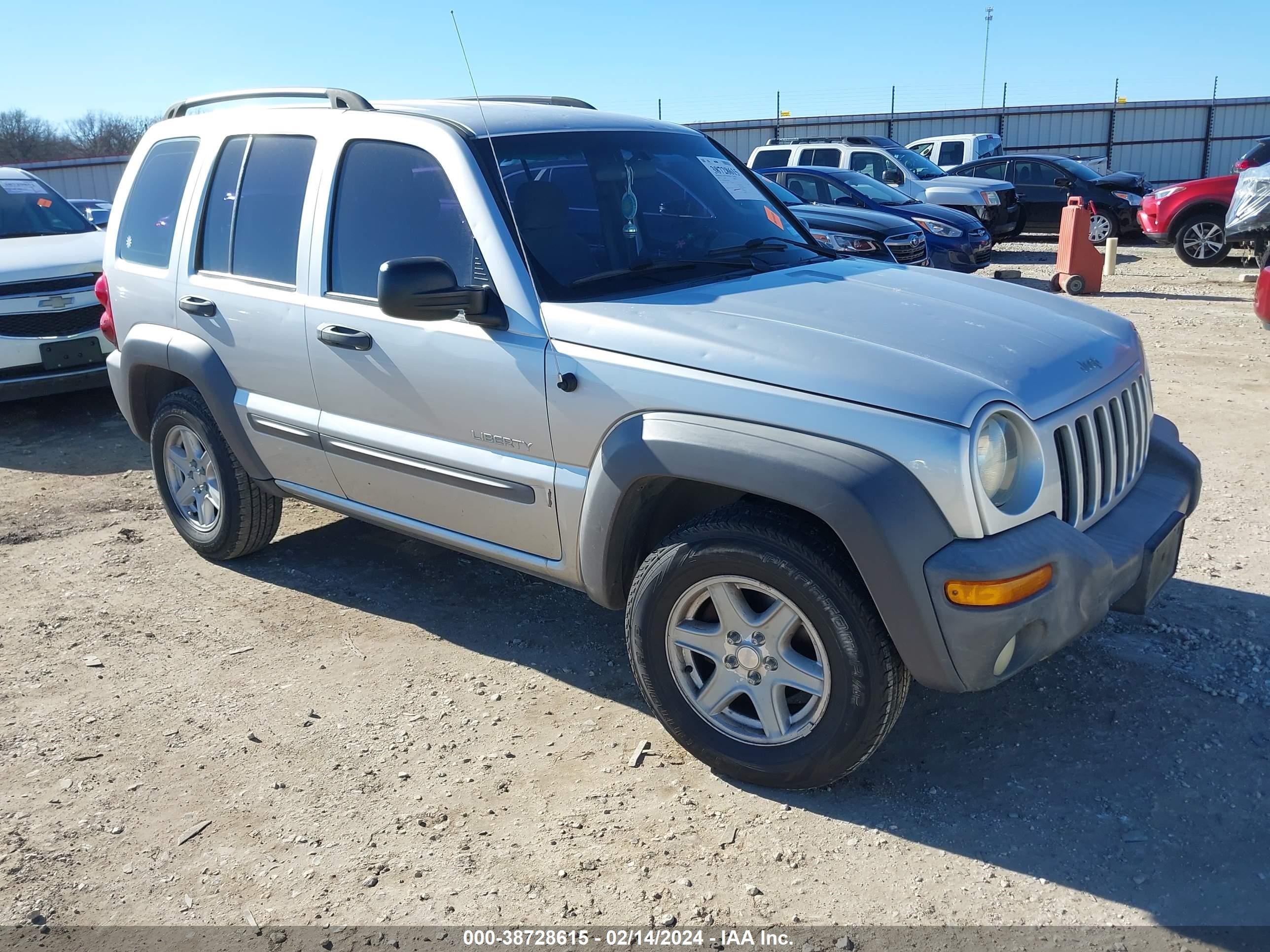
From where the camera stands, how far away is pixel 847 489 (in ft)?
9.09

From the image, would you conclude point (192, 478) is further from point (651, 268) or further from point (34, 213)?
point (34, 213)

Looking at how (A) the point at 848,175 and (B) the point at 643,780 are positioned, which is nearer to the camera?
(B) the point at 643,780

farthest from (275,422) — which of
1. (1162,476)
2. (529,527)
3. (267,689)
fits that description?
(1162,476)

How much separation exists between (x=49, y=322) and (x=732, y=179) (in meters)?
5.51

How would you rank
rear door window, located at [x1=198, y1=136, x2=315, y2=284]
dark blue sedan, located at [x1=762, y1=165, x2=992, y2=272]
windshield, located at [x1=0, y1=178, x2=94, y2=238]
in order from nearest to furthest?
1. rear door window, located at [x1=198, y1=136, x2=315, y2=284]
2. windshield, located at [x1=0, y1=178, x2=94, y2=238]
3. dark blue sedan, located at [x1=762, y1=165, x2=992, y2=272]

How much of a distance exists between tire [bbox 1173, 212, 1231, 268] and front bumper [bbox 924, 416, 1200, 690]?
13050 millimetres

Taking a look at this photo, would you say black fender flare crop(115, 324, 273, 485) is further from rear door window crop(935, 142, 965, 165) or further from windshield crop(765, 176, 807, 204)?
rear door window crop(935, 142, 965, 165)

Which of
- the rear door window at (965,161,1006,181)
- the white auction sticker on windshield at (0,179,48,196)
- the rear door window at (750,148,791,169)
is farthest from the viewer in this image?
the rear door window at (750,148,791,169)

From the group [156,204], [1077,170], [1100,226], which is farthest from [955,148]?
[156,204]

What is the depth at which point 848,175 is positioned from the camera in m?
14.0

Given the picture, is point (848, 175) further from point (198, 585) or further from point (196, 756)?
point (196, 756)

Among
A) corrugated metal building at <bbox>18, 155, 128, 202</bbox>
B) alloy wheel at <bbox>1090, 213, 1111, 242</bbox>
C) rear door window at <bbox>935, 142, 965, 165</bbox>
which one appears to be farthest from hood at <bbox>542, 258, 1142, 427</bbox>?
corrugated metal building at <bbox>18, 155, 128, 202</bbox>

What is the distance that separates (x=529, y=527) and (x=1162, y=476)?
2.12 metres

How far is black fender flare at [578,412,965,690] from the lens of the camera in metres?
Result: 2.75
